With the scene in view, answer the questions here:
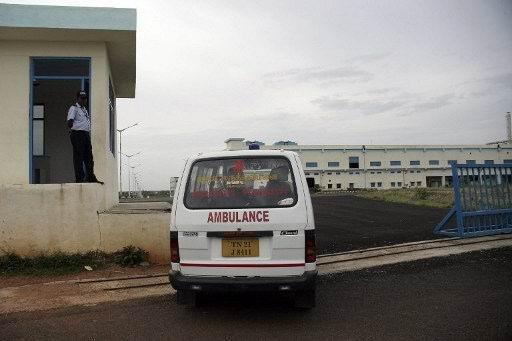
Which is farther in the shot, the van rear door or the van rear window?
the van rear window

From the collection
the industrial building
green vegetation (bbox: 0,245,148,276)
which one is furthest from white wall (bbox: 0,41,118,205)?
the industrial building

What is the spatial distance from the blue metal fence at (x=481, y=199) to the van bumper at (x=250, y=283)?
7.43 m

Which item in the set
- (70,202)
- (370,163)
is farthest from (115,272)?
(370,163)

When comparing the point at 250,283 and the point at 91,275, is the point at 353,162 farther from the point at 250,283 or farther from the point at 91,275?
the point at 250,283

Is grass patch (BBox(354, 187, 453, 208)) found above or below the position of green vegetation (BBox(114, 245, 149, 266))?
above

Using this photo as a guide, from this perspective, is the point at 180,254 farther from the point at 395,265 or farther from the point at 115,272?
the point at 395,265

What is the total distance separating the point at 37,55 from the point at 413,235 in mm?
9873

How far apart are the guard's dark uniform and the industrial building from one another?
55232mm

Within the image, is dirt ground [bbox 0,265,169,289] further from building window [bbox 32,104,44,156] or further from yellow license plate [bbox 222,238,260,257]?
building window [bbox 32,104,44,156]

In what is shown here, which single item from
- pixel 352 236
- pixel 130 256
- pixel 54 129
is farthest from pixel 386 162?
pixel 130 256

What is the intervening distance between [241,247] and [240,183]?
737 mm

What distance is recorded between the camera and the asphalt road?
14.1 feet

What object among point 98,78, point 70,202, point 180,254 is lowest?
point 180,254

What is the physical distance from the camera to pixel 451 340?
Result: 404 centimetres
